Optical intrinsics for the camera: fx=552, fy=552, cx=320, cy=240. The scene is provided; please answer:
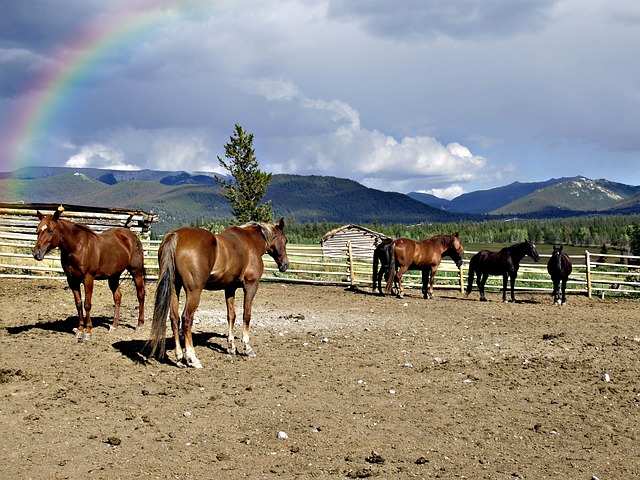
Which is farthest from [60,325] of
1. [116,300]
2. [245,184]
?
[245,184]

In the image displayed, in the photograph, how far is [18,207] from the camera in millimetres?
20078

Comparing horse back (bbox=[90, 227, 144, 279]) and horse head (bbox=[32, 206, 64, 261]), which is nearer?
horse head (bbox=[32, 206, 64, 261])

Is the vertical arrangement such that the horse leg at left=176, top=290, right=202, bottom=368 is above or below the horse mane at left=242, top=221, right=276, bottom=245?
below

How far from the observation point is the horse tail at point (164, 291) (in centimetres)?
775

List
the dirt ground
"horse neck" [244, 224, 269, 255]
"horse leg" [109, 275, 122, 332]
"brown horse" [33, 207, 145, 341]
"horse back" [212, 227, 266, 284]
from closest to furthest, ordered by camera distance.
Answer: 1. the dirt ground
2. "horse back" [212, 227, 266, 284]
3. "brown horse" [33, 207, 145, 341]
4. "horse neck" [244, 224, 269, 255]
5. "horse leg" [109, 275, 122, 332]

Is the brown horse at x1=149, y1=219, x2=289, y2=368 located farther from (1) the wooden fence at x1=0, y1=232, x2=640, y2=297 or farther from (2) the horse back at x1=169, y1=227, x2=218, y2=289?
(1) the wooden fence at x1=0, y1=232, x2=640, y2=297

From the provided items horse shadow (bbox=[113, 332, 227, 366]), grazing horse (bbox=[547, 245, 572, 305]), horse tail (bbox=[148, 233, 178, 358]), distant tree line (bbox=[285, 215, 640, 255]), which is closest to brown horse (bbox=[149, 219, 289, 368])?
horse tail (bbox=[148, 233, 178, 358])

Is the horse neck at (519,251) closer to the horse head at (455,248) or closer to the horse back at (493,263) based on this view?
the horse back at (493,263)

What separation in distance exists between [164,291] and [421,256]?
13.1m

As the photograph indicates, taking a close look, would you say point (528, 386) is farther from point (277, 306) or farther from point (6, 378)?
point (277, 306)

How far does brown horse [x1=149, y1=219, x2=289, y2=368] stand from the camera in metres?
7.86

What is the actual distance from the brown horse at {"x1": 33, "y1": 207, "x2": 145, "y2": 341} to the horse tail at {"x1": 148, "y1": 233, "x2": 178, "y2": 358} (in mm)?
2114

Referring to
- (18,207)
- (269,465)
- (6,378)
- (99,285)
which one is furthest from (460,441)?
(18,207)

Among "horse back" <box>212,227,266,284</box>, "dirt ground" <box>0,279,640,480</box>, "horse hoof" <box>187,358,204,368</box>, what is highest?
"horse back" <box>212,227,266,284</box>
